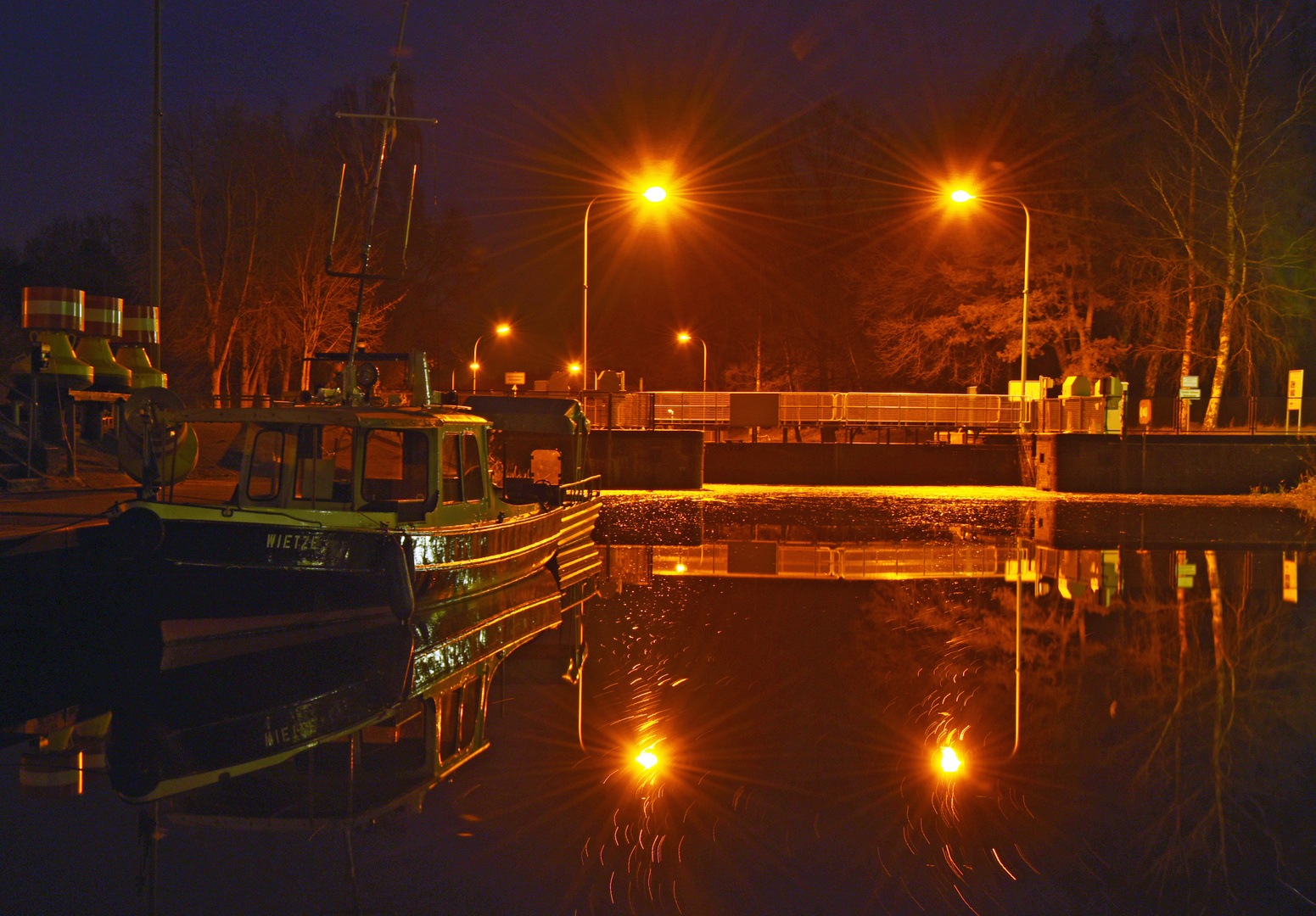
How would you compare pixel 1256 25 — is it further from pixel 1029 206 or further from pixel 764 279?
pixel 764 279

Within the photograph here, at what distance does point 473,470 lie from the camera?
1349cm

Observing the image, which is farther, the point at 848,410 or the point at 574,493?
the point at 848,410

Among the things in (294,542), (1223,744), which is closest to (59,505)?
(294,542)

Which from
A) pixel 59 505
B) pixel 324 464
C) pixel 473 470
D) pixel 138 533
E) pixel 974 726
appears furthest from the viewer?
pixel 59 505

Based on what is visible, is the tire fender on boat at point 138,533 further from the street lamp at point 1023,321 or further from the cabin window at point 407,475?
the street lamp at point 1023,321

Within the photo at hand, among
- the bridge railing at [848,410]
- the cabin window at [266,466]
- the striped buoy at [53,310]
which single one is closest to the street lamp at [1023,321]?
the bridge railing at [848,410]

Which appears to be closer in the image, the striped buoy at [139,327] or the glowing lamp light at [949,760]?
the glowing lamp light at [949,760]

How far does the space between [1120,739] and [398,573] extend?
20.9 ft

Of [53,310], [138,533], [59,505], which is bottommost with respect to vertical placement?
[59,505]

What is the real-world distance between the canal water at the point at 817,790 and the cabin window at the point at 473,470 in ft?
6.60

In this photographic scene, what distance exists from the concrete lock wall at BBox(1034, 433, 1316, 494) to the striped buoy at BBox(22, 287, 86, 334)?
24.6 m

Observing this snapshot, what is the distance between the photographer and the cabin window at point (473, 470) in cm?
1325

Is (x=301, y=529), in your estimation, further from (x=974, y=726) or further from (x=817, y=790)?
(x=974, y=726)

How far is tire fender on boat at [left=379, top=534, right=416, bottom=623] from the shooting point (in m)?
10.7
